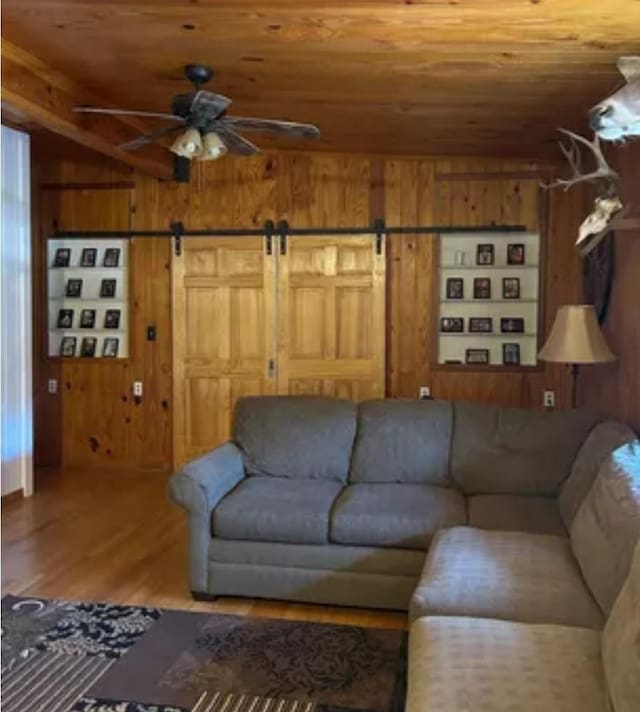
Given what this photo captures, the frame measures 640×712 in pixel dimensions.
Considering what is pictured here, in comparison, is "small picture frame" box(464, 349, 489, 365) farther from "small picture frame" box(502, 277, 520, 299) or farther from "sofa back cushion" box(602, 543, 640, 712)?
"sofa back cushion" box(602, 543, 640, 712)

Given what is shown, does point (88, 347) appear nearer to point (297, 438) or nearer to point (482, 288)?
point (297, 438)

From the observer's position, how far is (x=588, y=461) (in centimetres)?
338

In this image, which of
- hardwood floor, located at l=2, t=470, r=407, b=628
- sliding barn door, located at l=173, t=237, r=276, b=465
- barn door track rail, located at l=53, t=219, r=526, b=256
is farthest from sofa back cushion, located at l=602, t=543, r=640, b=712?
sliding barn door, located at l=173, t=237, r=276, b=465

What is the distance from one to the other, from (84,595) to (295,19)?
9.23 feet

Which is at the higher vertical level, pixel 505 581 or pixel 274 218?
pixel 274 218

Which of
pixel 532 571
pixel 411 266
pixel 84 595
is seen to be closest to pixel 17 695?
pixel 84 595

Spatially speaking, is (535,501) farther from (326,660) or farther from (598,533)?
(326,660)

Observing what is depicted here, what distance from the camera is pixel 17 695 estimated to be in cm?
274

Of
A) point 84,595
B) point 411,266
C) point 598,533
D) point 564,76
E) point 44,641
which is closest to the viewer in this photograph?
point 598,533

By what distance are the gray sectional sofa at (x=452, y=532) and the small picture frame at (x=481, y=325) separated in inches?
68.8

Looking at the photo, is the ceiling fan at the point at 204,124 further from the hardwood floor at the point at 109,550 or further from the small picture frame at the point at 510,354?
the small picture frame at the point at 510,354

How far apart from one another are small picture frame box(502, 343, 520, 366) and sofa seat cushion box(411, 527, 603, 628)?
9.16 feet

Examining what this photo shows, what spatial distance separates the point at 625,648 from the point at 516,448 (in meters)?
2.16

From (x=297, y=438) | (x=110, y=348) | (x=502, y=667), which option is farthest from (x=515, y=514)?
(x=110, y=348)
